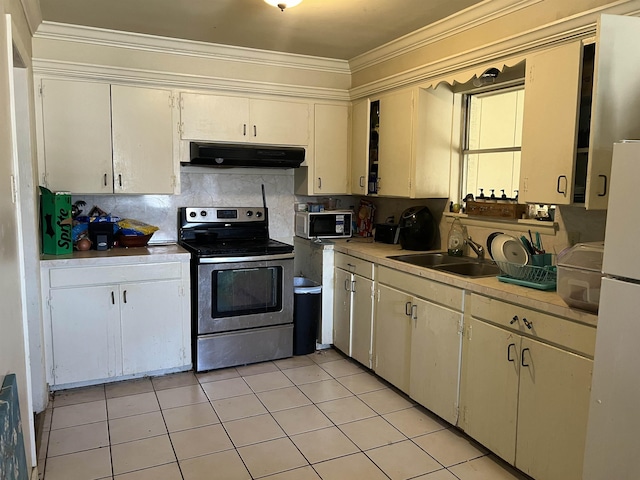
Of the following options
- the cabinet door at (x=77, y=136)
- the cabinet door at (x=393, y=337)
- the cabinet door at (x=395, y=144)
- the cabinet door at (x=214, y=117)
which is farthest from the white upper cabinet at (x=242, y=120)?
the cabinet door at (x=393, y=337)

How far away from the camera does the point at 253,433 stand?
2650mm

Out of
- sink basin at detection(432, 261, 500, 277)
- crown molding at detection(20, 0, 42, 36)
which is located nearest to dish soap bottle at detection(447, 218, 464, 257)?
sink basin at detection(432, 261, 500, 277)

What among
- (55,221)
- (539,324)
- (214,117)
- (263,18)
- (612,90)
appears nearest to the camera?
(612,90)

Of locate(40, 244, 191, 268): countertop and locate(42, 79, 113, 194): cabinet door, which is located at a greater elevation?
locate(42, 79, 113, 194): cabinet door

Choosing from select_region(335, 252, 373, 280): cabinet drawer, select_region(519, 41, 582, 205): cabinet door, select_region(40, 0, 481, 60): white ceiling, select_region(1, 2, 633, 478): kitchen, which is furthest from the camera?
select_region(335, 252, 373, 280): cabinet drawer

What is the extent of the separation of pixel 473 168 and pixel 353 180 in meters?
1.07

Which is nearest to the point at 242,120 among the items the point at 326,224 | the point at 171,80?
the point at 171,80

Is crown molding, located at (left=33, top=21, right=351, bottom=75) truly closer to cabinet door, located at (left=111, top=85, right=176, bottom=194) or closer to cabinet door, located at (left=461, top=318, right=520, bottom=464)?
cabinet door, located at (left=111, top=85, right=176, bottom=194)

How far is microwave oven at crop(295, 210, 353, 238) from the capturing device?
155 inches

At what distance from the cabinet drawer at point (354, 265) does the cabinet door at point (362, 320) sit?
4 cm

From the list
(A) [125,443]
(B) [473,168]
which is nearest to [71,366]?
(A) [125,443]

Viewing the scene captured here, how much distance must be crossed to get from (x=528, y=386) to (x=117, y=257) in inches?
99.7

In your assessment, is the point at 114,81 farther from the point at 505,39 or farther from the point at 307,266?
the point at 505,39

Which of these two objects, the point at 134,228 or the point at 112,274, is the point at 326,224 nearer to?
the point at 134,228
